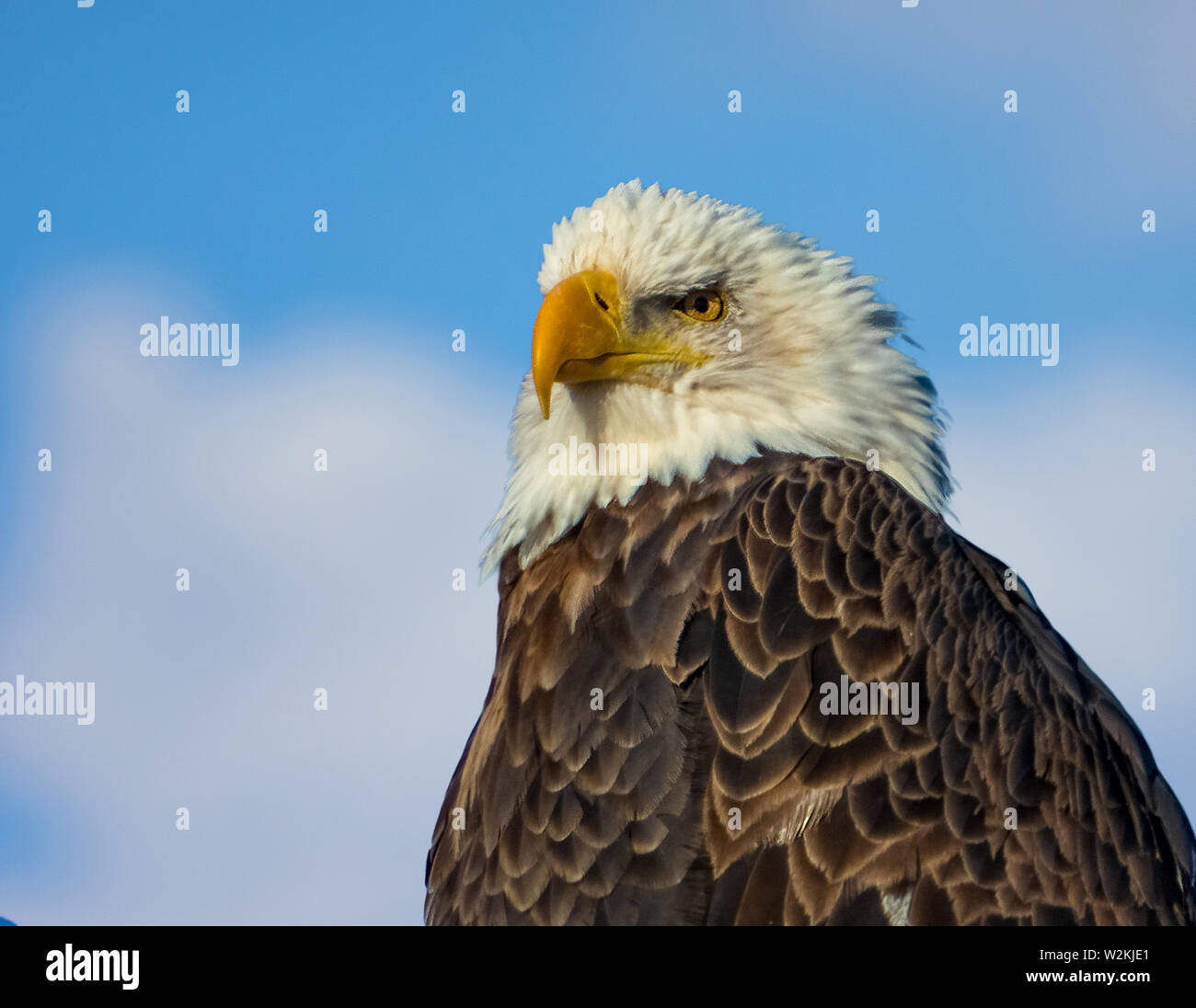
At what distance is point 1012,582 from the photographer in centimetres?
378

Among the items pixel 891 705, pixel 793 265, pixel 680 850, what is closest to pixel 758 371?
pixel 793 265

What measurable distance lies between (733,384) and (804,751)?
127 cm

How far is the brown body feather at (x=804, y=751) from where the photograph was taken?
10.5 feet

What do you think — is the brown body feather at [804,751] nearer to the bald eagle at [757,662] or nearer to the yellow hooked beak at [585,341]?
the bald eagle at [757,662]

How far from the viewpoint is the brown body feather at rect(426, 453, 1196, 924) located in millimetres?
3186

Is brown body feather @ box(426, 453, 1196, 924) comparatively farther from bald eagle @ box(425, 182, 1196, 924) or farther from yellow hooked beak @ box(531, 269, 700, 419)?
yellow hooked beak @ box(531, 269, 700, 419)

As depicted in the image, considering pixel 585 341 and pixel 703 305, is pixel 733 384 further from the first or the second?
pixel 585 341

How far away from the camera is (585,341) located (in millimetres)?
4047

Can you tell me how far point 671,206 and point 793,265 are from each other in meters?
0.42

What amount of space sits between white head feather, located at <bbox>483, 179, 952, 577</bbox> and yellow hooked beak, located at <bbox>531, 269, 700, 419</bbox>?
0.16 ft

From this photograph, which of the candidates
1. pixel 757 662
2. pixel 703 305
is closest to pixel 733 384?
pixel 703 305

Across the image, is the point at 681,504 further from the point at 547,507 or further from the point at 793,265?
the point at 793,265

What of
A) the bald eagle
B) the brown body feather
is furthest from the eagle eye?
the brown body feather

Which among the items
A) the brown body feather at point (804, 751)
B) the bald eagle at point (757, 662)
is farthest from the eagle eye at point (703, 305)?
the brown body feather at point (804, 751)
